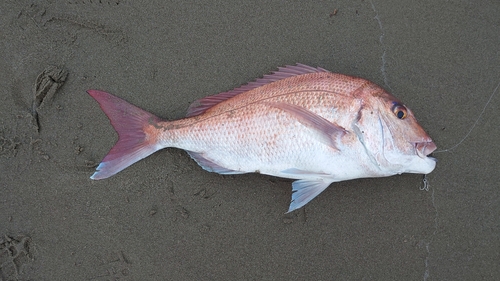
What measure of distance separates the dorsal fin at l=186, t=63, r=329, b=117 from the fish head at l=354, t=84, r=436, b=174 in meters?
0.41

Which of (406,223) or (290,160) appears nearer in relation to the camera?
(290,160)

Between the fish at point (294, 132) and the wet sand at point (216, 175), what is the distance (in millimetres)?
240

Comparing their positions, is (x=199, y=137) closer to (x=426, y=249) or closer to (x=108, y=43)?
(x=108, y=43)

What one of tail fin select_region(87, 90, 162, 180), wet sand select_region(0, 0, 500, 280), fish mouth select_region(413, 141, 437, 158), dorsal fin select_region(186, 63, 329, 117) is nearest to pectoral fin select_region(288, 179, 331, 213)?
wet sand select_region(0, 0, 500, 280)

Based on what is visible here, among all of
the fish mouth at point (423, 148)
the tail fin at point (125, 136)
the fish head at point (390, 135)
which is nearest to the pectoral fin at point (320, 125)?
the fish head at point (390, 135)

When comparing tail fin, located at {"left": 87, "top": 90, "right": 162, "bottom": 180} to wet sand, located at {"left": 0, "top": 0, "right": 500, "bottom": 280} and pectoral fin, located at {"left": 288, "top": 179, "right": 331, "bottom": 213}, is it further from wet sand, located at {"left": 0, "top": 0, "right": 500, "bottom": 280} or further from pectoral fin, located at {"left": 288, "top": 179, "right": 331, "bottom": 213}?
pectoral fin, located at {"left": 288, "top": 179, "right": 331, "bottom": 213}

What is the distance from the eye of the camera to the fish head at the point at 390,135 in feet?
6.61

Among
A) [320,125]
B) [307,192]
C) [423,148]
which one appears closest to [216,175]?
[307,192]

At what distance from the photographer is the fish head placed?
2016mm

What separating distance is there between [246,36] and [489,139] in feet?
6.19

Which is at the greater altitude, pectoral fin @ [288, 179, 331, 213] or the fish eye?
the fish eye

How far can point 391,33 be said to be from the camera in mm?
2543

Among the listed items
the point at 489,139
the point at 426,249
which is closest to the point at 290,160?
the point at 426,249

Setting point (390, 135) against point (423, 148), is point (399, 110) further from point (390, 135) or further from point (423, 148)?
point (423, 148)
